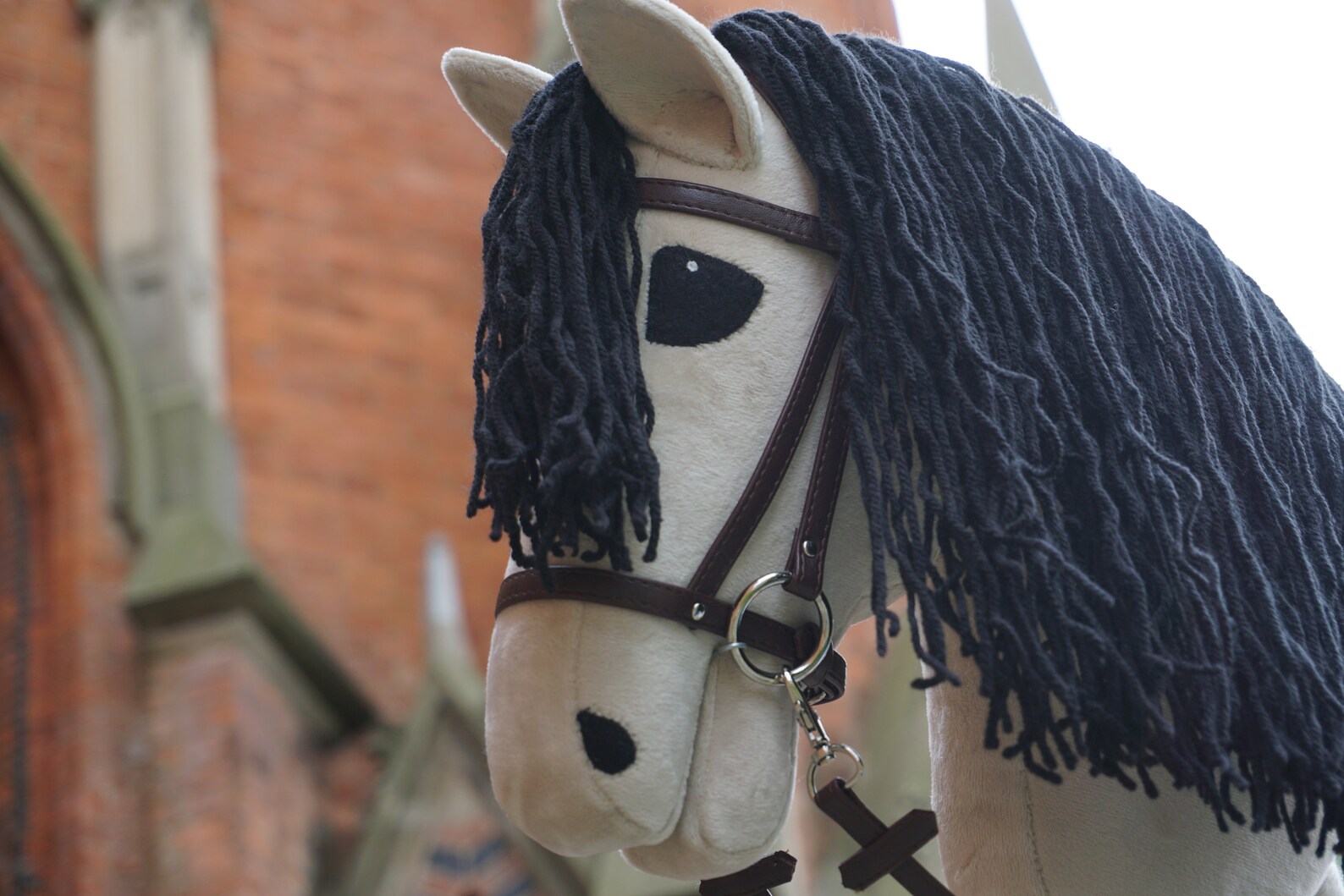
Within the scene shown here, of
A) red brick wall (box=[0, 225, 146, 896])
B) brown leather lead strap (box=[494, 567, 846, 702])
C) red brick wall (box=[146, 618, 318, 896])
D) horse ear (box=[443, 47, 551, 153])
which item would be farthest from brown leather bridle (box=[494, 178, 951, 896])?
red brick wall (box=[0, 225, 146, 896])

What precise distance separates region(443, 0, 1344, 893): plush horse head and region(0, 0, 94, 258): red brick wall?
5922 millimetres

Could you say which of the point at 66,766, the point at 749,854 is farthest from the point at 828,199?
the point at 66,766

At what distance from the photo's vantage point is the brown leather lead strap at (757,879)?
4.48 ft

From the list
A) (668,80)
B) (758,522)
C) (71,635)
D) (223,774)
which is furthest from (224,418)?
(758,522)

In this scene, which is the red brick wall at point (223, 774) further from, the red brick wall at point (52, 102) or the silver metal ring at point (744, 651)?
the silver metal ring at point (744, 651)

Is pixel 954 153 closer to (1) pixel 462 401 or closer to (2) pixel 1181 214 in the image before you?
(2) pixel 1181 214

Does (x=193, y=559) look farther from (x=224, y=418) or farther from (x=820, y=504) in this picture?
(x=820, y=504)

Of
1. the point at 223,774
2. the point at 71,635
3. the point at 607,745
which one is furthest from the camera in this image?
the point at 71,635

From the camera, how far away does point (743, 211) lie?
4.55 feet

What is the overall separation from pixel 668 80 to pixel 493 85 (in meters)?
0.22

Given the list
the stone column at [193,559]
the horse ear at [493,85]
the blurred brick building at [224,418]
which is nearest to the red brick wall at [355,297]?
the blurred brick building at [224,418]

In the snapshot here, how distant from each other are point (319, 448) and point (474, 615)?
0.91 m

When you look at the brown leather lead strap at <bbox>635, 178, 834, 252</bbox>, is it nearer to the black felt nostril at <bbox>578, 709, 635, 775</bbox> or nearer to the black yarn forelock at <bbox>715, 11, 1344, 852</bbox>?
the black yarn forelock at <bbox>715, 11, 1344, 852</bbox>

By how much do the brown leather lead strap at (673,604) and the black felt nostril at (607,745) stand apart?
0.09 metres
